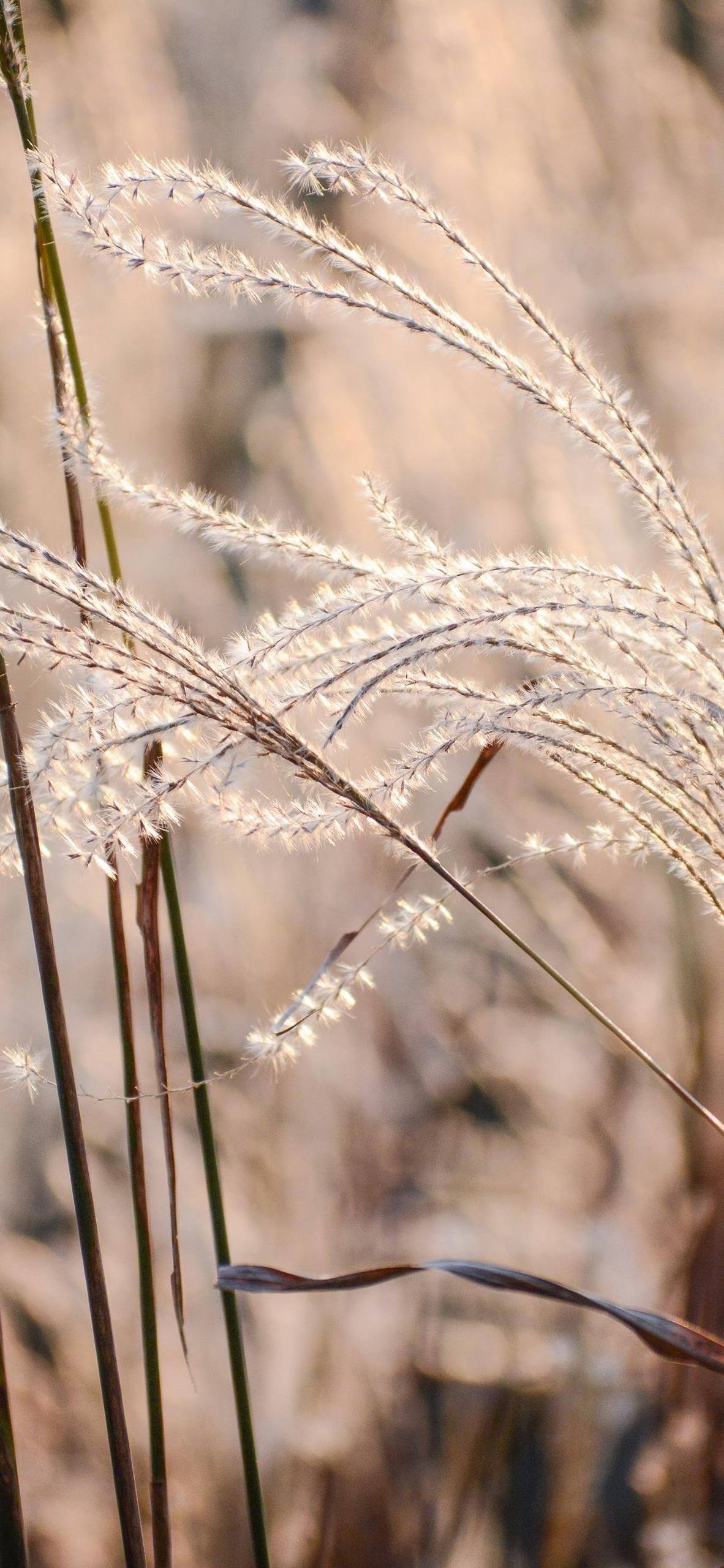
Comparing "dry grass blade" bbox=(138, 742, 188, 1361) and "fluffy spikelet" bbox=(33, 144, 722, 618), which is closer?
"fluffy spikelet" bbox=(33, 144, 722, 618)

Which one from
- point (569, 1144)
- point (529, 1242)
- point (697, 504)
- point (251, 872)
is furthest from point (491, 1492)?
point (697, 504)

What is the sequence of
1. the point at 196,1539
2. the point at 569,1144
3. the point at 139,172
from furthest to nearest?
the point at 569,1144 < the point at 196,1539 < the point at 139,172

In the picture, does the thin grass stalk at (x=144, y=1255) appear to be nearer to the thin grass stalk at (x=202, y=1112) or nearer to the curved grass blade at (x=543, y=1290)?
the thin grass stalk at (x=202, y=1112)

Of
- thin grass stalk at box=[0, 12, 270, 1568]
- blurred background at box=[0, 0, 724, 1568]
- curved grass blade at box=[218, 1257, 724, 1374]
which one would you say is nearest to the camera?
curved grass blade at box=[218, 1257, 724, 1374]

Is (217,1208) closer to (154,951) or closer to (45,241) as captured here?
(154,951)

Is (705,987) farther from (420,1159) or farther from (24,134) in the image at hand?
(24,134)

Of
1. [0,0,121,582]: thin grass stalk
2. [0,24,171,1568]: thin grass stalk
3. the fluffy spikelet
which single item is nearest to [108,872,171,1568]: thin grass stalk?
[0,24,171,1568]: thin grass stalk

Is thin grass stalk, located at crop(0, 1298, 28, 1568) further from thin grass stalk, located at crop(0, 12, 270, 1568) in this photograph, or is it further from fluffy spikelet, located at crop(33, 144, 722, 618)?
fluffy spikelet, located at crop(33, 144, 722, 618)
